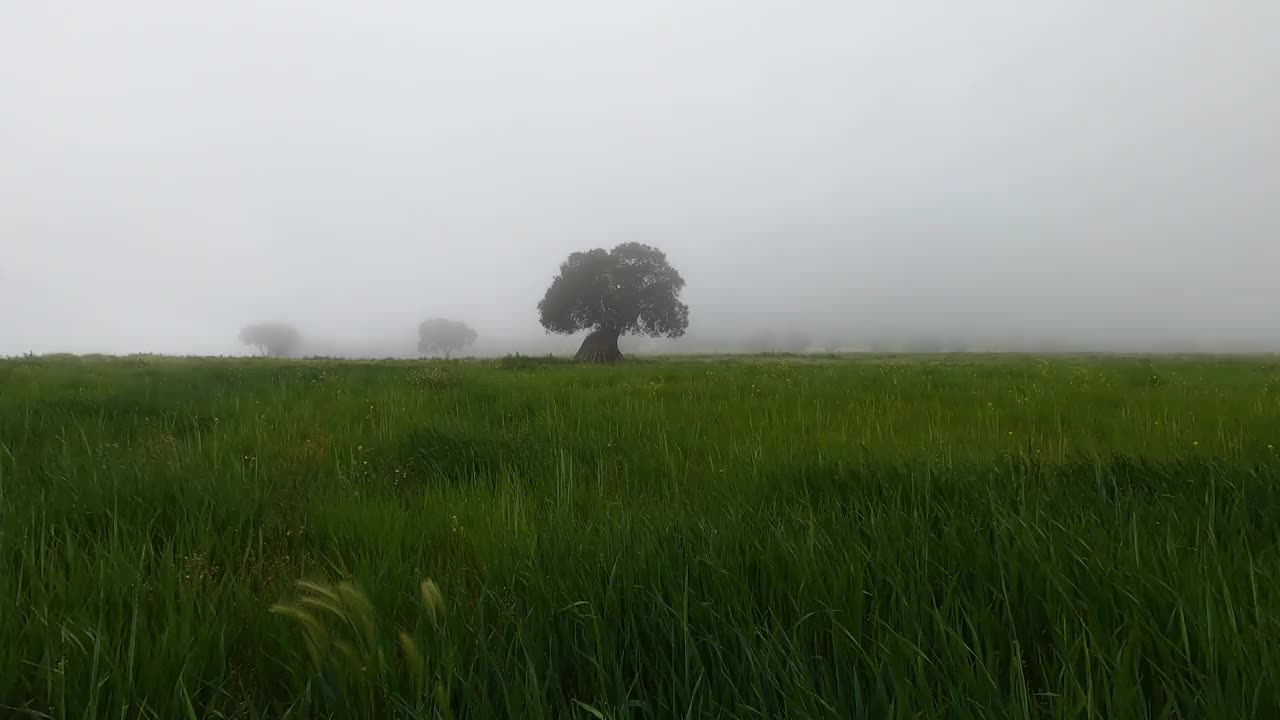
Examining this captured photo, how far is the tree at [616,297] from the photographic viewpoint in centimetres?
4469

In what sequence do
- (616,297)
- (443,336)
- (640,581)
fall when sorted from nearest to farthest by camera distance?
(640,581), (616,297), (443,336)

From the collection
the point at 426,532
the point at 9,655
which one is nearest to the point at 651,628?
the point at 426,532

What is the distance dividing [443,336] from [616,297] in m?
103

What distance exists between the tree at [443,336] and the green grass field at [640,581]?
137 m

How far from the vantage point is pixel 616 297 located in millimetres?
44500

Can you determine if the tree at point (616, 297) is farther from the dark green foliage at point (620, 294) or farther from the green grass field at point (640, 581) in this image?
the green grass field at point (640, 581)

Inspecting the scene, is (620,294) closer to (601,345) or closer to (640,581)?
(601,345)

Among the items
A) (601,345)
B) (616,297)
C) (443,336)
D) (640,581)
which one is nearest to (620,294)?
(616,297)

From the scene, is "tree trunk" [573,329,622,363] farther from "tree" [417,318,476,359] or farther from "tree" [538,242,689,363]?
"tree" [417,318,476,359]

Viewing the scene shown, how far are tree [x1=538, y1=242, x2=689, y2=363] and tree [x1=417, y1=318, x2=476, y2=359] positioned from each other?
95.5 m

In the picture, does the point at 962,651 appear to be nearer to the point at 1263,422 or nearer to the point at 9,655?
the point at 9,655

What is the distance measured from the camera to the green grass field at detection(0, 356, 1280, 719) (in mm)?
1023

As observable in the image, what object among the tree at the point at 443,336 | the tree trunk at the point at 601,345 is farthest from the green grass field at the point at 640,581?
the tree at the point at 443,336

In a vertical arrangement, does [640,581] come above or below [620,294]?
below
